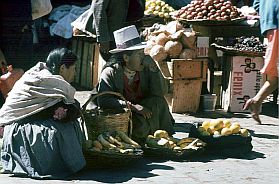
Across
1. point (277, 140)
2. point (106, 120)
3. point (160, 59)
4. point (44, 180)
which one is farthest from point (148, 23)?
point (44, 180)

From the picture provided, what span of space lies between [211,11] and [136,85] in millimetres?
2657

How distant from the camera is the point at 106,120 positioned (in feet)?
21.9

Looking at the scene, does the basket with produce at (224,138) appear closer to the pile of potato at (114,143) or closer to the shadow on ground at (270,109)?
the pile of potato at (114,143)

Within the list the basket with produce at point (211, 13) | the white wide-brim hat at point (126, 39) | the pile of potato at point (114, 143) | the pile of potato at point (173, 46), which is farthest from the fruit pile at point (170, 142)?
the basket with produce at point (211, 13)

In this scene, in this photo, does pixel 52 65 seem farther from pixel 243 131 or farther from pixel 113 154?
pixel 243 131

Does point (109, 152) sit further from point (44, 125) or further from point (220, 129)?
point (220, 129)

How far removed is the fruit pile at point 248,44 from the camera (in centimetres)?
930

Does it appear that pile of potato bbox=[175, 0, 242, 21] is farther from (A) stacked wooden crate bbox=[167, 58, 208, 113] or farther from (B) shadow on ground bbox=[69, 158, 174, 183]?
(B) shadow on ground bbox=[69, 158, 174, 183]

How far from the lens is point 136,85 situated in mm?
7324

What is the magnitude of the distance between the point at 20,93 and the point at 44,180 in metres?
0.77

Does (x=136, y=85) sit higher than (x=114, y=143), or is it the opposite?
(x=136, y=85)

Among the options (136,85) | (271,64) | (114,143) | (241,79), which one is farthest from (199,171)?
(241,79)

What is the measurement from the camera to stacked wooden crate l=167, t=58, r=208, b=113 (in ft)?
29.7

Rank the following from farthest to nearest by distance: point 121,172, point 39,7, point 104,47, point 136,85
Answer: point 39,7
point 104,47
point 136,85
point 121,172
